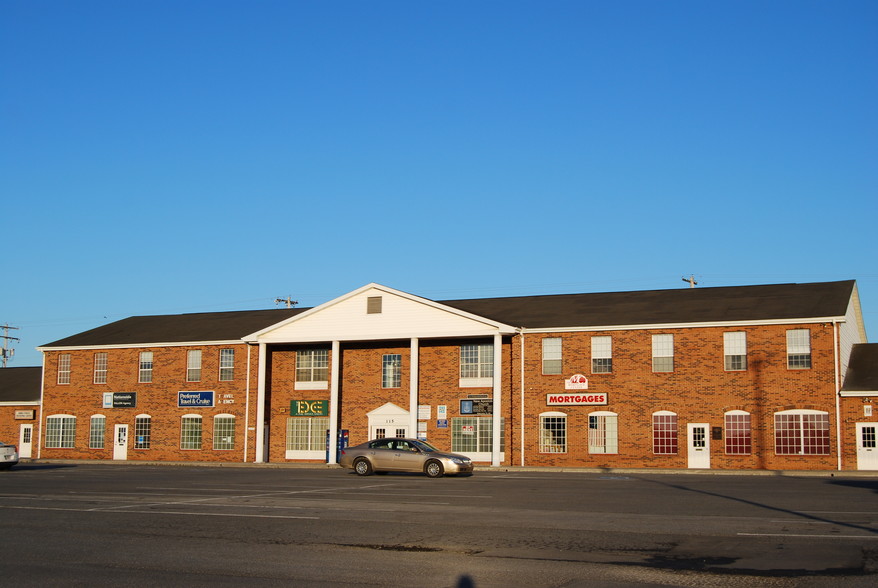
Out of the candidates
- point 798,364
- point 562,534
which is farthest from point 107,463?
point 562,534

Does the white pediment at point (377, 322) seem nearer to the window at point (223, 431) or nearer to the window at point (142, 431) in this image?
the window at point (223, 431)

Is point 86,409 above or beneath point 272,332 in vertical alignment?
beneath

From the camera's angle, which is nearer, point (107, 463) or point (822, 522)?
point (822, 522)

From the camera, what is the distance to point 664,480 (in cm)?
3198

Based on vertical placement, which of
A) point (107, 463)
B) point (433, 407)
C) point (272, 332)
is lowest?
point (107, 463)

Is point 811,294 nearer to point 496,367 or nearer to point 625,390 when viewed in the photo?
point 625,390

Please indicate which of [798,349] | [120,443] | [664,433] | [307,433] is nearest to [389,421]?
[307,433]

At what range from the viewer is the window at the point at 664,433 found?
136 ft

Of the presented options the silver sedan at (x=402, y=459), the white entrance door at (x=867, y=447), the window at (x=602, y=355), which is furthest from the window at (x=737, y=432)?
the silver sedan at (x=402, y=459)

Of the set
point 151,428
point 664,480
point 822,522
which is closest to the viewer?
point 822,522

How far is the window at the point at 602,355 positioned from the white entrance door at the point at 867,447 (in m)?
10.6

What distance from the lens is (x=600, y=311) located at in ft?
149

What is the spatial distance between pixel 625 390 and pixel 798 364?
7348 mm

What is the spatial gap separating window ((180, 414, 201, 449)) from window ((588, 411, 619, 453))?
20912mm
